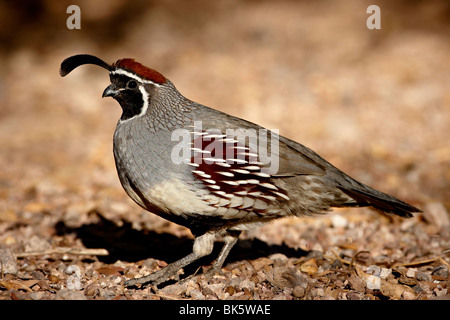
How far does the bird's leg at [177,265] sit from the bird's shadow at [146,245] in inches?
13.7

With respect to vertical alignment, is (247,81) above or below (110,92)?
above

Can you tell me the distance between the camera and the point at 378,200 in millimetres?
3721

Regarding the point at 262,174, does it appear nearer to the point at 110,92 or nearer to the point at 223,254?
the point at 223,254

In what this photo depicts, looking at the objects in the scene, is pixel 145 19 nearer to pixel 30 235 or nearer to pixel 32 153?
pixel 32 153

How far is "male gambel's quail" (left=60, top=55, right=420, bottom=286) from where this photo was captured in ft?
11.2

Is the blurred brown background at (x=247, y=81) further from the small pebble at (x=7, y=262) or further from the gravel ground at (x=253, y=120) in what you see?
the small pebble at (x=7, y=262)

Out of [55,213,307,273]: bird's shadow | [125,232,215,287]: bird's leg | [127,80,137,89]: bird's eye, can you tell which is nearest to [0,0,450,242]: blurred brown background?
[55,213,307,273]: bird's shadow

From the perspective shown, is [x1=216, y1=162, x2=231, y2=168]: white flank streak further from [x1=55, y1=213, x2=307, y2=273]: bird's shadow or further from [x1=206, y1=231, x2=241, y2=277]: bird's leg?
[x1=55, y1=213, x2=307, y2=273]: bird's shadow

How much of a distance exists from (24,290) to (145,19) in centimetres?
717

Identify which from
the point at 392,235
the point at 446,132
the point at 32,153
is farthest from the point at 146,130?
the point at 446,132

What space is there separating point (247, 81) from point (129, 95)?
191 inches

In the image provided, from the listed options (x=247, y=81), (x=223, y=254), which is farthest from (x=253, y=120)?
(x=223, y=254)

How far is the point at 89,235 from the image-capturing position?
4.61 m

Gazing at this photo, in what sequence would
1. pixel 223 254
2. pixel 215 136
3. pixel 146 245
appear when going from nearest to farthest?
pixel 215 136
pixel 223 254
pixel 146 245
